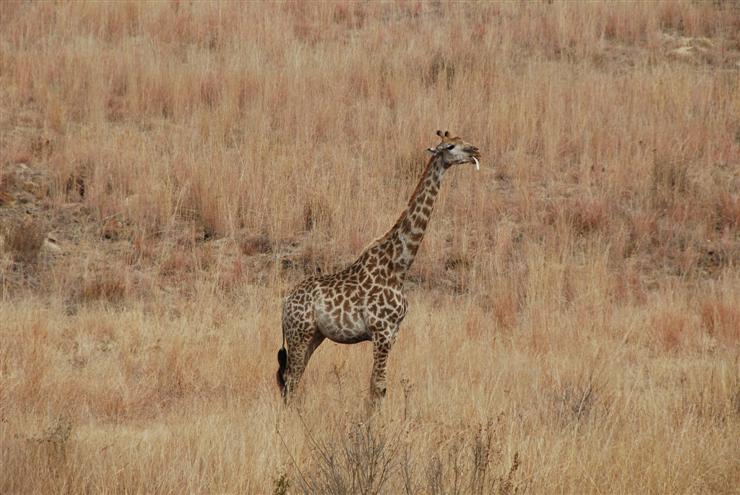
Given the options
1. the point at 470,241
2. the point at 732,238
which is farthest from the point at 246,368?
the point at 732,238

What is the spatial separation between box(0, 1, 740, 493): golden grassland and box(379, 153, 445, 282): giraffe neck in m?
0.93

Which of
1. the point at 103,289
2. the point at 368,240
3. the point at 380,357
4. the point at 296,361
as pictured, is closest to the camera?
the point at 380,357

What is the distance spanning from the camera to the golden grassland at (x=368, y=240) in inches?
287

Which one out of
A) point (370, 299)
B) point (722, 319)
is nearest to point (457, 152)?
point (370, 299)

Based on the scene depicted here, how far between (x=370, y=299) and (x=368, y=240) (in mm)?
5042

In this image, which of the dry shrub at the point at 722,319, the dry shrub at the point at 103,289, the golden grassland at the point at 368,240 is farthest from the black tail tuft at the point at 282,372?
the dry shrub at the point at 722,319

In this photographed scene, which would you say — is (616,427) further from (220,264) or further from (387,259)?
(220,264)

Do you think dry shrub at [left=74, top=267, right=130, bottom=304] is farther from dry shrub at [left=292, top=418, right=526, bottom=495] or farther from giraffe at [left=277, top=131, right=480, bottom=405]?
dry shrub at [left=292, top=418, right=526, bottom=495]

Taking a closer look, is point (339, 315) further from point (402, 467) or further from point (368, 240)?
point (368, 240)

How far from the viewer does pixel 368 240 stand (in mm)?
13156

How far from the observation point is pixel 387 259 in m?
8.35

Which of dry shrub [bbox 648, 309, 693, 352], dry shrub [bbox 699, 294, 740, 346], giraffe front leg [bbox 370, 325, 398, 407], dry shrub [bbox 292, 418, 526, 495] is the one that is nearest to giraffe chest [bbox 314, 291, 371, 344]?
giraffe front leg [bbox 370, 325, 398, 407]

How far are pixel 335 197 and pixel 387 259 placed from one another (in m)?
5.28

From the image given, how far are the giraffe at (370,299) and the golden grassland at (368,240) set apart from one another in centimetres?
32
